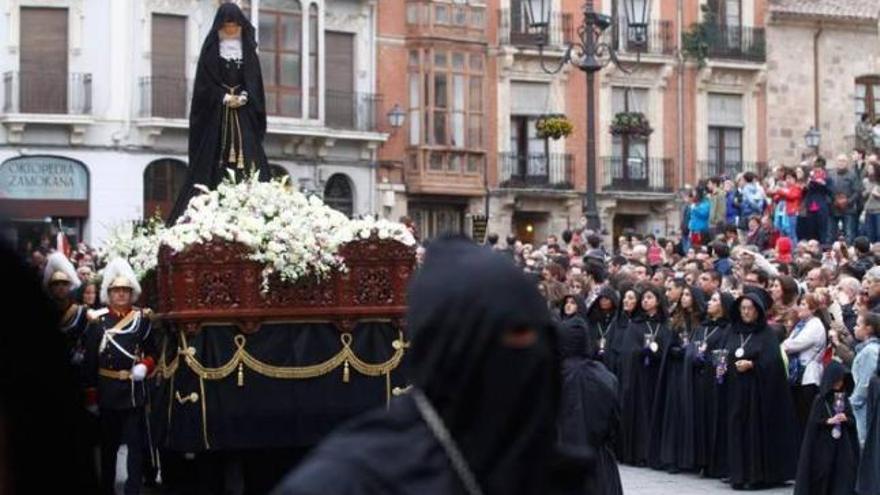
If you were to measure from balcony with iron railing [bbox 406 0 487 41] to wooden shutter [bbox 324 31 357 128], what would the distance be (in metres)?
1.69

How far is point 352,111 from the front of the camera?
43.6 m

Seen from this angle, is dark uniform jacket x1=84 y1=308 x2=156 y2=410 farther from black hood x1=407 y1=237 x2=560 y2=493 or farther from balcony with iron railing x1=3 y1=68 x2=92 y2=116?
balcony with iron railing x1=3 y1=68 x2=92 y2=116

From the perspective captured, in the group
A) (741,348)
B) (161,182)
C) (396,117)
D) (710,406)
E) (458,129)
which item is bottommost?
(710,406)

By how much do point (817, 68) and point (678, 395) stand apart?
3241 centimetres

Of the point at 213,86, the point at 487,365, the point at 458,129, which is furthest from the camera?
the point at 458,129

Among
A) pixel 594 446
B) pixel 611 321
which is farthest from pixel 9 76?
pixel 594 446

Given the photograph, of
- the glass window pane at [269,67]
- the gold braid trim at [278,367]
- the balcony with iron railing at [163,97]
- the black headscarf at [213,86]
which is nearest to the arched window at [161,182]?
the balcony with iron railing at [163,97]

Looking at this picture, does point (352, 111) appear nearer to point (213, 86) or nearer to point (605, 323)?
point (605, 323)

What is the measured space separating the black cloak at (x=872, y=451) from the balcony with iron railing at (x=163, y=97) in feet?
91.3

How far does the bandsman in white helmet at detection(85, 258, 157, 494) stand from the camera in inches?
543

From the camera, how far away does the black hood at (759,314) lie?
1666cm

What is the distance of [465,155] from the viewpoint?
4453cm

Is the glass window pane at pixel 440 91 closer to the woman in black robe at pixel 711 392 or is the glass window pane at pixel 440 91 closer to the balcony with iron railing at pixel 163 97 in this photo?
the balcony with iron railing at pixel 163 97

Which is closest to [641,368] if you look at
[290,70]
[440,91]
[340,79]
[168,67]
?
[168,67]
